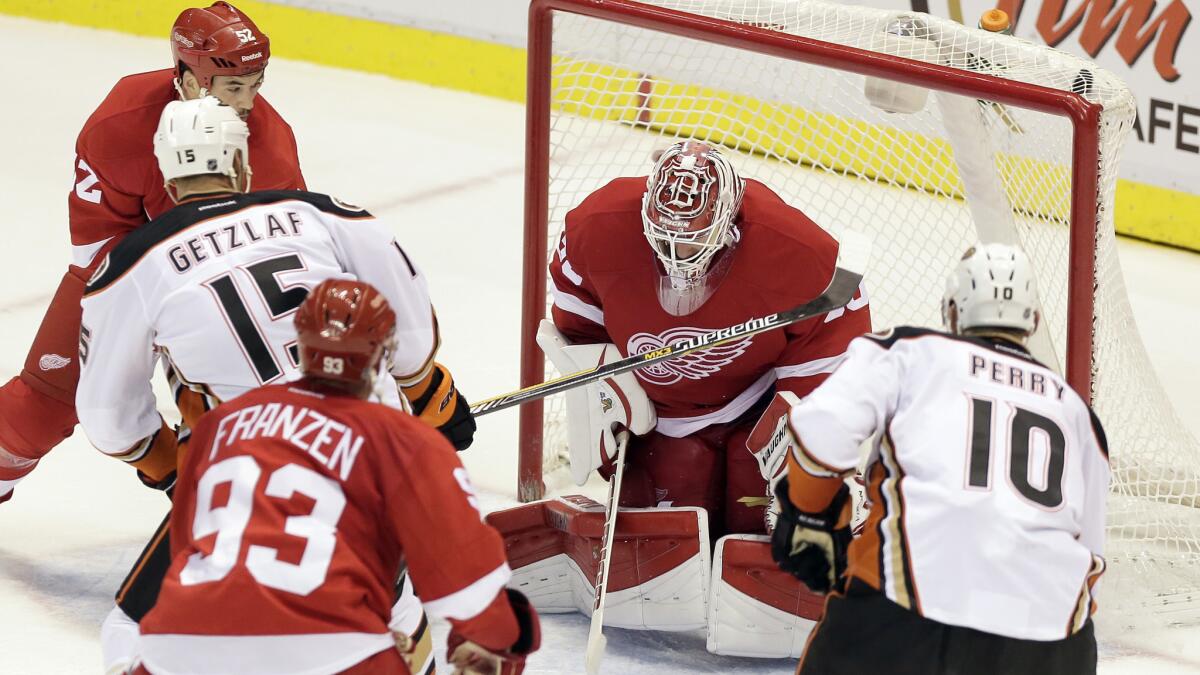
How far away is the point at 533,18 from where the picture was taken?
11.4 feet

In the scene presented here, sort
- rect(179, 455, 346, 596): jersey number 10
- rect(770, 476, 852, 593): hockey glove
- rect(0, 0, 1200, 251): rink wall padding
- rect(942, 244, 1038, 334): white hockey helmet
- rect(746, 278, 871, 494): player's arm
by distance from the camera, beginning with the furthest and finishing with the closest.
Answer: rect(0, 0, 1200, 251): rink wall padding, rect(746, 278, 871, 494): player's arm, rect(770, 476, 852, 593): hockey glove, rect(942, 244, 1038, 334): white hockey helmet, rect(179, 455, 346, 596): jersey number 10

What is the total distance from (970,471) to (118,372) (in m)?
1.25

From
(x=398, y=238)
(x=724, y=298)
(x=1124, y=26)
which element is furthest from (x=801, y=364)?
(x=1124, y=26)

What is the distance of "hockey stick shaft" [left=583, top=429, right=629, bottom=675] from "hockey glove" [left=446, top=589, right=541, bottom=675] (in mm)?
717

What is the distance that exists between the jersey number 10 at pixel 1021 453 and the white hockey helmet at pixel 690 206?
86cm

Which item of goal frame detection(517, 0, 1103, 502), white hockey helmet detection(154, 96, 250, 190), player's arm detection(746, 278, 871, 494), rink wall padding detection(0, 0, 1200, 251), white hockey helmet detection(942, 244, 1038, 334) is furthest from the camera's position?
rink wall padding detection(0, 0, 1200, 251)

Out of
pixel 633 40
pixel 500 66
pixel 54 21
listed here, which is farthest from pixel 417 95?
pixel 633 40

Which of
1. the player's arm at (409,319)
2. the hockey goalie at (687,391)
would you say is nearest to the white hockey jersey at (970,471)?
the player's arm at (409,319)

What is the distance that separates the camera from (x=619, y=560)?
3107 millimetres

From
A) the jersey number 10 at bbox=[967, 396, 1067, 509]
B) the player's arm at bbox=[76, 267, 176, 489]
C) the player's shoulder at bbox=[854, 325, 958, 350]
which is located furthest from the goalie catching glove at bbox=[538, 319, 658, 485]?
the jersey number 10 at bbox=[967, 396, 1067, 509]

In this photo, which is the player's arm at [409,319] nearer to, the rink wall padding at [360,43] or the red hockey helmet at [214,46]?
the red hockey helmet at [214,46]

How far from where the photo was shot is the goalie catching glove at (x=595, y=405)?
10.6 feet

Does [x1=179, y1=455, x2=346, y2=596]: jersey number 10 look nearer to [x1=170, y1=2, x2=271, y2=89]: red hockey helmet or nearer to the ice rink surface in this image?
the ice rink surface

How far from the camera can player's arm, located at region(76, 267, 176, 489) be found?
2.47 meters
